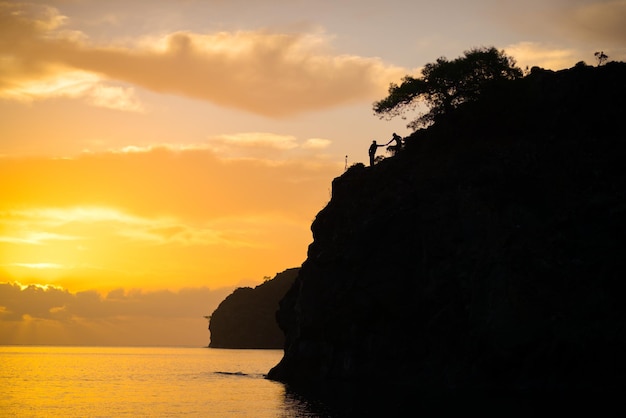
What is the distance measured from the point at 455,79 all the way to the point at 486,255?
3297cm

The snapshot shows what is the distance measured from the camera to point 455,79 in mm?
101812

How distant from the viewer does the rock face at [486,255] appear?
72938mm

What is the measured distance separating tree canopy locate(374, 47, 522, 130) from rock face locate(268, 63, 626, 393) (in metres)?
4.67

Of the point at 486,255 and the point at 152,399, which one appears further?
the point at 152,399

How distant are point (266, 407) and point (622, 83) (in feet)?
201

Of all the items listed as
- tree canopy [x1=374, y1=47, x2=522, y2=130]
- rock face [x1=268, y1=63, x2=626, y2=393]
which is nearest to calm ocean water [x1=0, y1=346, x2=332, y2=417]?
rock face [x1=268, y1=63, x2=626, y2=393]

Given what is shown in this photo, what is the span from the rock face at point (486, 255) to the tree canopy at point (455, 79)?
4.67m

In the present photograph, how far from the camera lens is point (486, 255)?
7881 cm

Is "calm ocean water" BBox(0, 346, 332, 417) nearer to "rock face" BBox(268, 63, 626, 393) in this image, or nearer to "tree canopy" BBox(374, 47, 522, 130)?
"rock face" BBox(268, 63, 626, 393)

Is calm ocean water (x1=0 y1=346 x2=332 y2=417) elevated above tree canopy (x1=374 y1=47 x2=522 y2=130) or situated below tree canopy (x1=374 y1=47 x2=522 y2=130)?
below

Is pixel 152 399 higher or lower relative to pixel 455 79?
lower

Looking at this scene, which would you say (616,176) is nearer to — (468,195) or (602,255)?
(602,255)

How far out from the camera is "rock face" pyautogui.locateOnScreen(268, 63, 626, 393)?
2872 inches

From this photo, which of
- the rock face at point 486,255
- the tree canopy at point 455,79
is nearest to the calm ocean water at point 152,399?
the rock face at point 486,255
